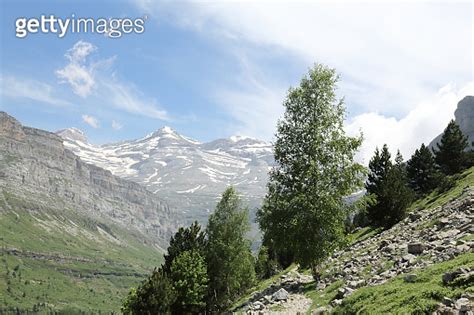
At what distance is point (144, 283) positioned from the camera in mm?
50344

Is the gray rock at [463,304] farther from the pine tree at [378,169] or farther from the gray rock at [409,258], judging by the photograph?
the pine tree at [378,169]

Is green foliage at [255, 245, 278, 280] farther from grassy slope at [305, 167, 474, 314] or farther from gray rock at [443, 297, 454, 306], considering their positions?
gray rock at [443, 297, 454, 306]

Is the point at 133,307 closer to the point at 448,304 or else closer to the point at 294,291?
the point at 294,291

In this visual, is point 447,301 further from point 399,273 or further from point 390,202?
point 390,202

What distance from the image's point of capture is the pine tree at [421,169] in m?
90.7

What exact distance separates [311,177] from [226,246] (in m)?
30.2

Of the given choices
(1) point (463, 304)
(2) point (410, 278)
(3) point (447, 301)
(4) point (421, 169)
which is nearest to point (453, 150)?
(4) point (421, 169)

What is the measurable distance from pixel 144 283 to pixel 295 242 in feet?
70.5

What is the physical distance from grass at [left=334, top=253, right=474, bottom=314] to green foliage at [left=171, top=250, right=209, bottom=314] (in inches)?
1376

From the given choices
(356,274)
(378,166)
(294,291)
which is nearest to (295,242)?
(294,291)

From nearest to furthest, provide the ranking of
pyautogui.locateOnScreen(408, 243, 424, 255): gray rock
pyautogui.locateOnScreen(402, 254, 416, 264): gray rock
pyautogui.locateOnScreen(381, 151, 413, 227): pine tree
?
pyautogui.locateOnScreen(402, 254, 416, 264): gray rock < pyautogui.locateOnScreen(408, 243, 424, 255): gray rock < pyautogui.locateOnScreen(381, 151, 413, 227): pine tree

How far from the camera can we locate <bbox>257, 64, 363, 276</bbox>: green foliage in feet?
123

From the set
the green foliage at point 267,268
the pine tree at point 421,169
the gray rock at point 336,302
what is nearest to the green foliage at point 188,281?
the gray rock at point 336,302

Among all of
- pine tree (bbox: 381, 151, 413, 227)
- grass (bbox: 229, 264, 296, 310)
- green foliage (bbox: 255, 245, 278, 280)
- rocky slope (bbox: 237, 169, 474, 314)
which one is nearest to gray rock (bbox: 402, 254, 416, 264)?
rocky slope (bbox: 237, 169, 474, 314)
